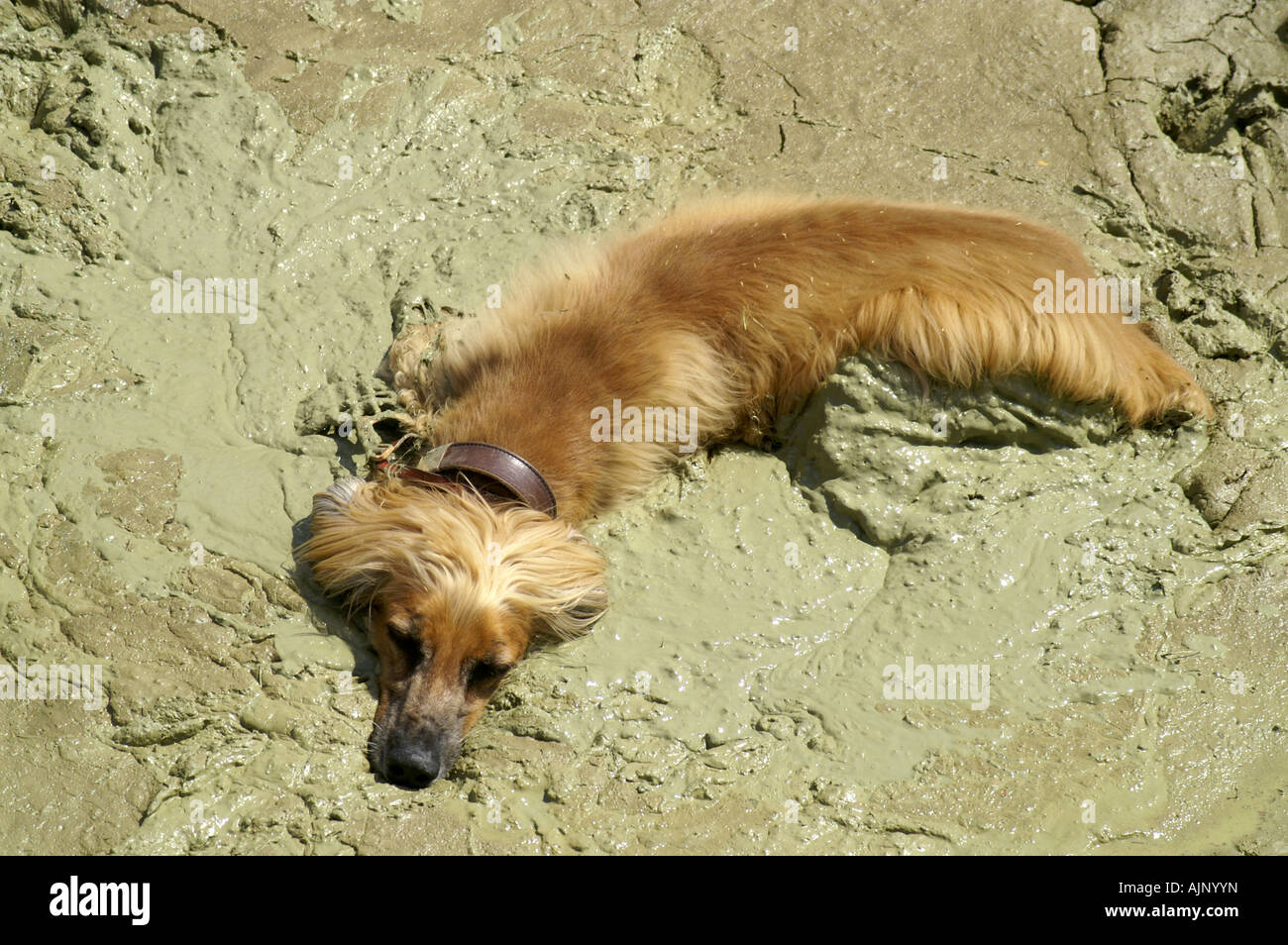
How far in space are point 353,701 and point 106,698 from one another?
98 cm

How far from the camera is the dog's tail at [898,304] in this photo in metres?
5.41

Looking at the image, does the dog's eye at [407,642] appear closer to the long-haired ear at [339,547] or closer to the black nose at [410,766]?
the long-haired ear at [339,547]

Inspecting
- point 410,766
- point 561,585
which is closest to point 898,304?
point 561,585

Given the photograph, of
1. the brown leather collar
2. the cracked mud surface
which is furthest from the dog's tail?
the brown leather collar

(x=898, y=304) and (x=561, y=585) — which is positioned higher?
(x=898, y=304)

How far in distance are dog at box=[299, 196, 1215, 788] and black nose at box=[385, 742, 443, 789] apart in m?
0.39

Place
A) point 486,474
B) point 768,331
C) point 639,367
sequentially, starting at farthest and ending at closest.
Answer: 1. point 768,331
2. point 639,367
3. point 486,474

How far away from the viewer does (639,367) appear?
540 centimetres

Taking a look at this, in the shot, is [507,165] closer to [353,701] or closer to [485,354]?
[485,354]

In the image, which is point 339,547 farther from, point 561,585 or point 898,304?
point 898,304

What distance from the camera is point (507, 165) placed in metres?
6.82

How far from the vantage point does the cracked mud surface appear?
4.18 meters

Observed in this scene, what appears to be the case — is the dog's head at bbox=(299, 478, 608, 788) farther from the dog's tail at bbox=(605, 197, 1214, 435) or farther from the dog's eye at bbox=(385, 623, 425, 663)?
the dog's tail at bbox=(605, 197, 1214, 435)

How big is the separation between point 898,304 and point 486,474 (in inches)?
91.2
